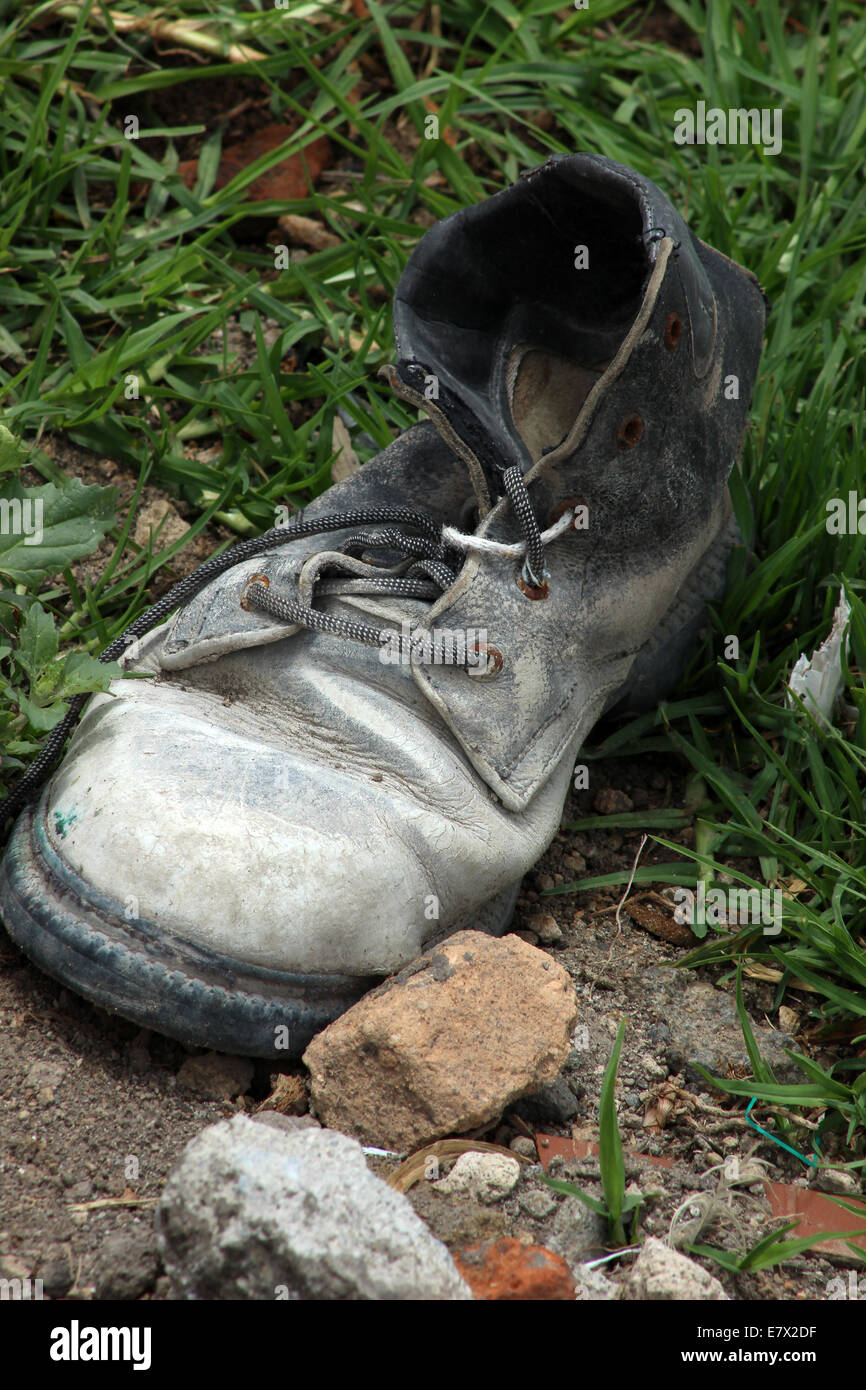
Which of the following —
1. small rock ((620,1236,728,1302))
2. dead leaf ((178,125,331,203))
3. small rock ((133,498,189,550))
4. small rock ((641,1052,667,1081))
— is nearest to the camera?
Result: small rock ((620,1236,728,1302))

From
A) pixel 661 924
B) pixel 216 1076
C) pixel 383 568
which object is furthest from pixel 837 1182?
pixel 383 568

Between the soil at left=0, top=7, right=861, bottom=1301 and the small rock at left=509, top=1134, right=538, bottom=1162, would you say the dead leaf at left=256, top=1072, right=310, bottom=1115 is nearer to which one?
the soil at left=0, top=7, right=861, bottom=1301

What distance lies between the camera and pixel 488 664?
1778 mm

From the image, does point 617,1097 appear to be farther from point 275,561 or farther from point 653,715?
point 275,561

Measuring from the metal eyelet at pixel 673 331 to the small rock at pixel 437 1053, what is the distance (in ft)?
2.89

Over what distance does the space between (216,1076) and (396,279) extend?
1770mm

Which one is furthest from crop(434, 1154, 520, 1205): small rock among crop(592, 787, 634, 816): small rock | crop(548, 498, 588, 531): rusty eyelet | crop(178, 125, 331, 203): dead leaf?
crop(178, 125, 331, 203): dead leaf

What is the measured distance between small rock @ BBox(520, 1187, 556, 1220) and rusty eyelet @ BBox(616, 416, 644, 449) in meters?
1.00

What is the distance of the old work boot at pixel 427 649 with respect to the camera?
5.03 feet

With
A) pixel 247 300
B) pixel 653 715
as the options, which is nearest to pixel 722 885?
pixel 653 715

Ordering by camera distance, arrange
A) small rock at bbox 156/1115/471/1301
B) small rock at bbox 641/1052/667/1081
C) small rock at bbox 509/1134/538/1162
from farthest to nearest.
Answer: small rock at bbox 641/1052/667/1081
small rock at bbox 509/1134/538/1162
small rock at bbox 156/1115/471/1301

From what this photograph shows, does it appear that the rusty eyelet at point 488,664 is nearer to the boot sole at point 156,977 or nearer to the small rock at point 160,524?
the boot sole at point 156,977

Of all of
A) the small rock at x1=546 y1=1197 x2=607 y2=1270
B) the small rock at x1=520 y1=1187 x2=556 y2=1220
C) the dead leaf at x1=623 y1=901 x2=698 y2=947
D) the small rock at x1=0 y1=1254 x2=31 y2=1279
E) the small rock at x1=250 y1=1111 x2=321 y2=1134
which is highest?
the small rock at x1=250 y1=1111 x2=321 y2=1134

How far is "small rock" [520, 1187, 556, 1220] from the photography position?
4.73ft
